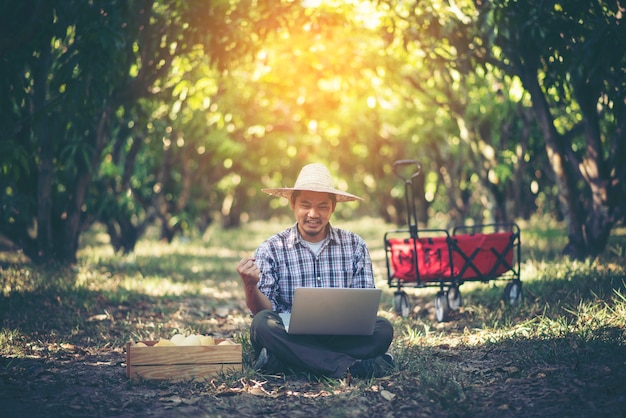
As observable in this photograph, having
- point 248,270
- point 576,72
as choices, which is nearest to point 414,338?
point 248,270

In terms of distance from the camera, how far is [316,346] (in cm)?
541

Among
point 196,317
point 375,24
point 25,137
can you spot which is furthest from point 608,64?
point 25,137

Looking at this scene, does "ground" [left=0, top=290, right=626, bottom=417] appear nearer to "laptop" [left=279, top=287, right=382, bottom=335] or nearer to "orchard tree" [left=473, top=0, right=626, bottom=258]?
"laptop" [left=279, top=287, right=382, bottom=335]

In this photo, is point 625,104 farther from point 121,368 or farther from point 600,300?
point 121,368

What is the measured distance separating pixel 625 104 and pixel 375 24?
4.06m

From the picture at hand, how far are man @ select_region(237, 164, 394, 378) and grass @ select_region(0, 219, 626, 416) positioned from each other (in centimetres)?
18

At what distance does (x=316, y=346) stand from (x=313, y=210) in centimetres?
112

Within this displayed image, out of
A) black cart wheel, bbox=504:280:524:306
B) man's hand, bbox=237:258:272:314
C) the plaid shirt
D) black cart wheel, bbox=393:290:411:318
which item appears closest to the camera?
man's hand, bbox=237:258:272:314

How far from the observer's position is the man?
5.32 meters

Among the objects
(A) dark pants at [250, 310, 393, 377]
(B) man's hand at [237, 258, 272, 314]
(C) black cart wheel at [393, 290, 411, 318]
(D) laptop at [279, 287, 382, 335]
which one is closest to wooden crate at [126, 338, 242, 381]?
(A) dark pants at [250, 310, 393, 377]

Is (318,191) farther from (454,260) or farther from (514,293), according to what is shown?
(514,293)

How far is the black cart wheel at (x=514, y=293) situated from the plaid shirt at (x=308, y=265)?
120 inches

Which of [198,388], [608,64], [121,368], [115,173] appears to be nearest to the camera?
[198,388]

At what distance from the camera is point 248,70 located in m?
14.7
